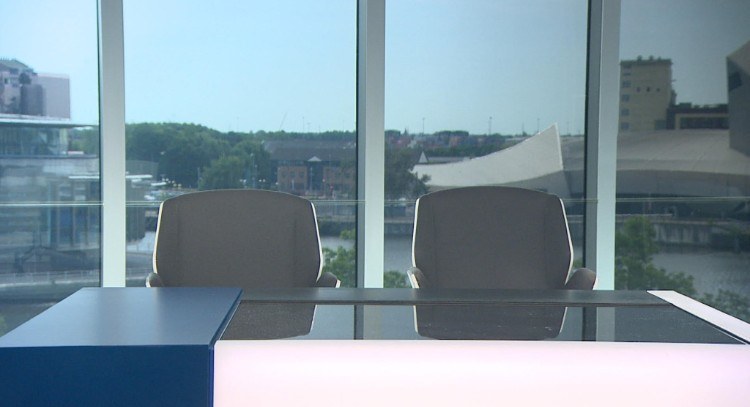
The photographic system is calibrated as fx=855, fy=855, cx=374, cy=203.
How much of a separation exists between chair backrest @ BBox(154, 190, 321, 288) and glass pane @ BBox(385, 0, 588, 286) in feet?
6.13

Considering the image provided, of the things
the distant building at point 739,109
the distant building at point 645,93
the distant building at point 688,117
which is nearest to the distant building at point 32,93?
the distant building at point 645,93

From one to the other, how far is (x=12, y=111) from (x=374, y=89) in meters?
1.98

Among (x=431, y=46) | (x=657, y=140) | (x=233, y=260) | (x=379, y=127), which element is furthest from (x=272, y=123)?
(x=657, y=140)

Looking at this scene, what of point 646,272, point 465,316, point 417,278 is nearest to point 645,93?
point 646,272

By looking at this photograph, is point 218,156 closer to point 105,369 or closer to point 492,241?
point 492,241

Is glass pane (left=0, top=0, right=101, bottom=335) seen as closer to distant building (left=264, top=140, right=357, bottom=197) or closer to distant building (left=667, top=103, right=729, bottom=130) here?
distant building (left=264, top=140, right=357, bottom=197)

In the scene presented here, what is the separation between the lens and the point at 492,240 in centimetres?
320

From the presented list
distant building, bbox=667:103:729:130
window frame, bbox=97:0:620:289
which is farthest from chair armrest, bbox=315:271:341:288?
distant building, bbox=667:103:729:130

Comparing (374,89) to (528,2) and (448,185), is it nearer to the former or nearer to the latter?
(448,185)

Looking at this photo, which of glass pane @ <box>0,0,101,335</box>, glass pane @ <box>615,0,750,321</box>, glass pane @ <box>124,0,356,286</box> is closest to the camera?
glass pane @ <box>0,0,101,335</box>

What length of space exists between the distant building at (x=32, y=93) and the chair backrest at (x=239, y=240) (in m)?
1.99

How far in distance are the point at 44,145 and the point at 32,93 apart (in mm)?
290

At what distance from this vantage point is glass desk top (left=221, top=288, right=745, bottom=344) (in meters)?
1.47

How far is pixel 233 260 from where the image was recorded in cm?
305
